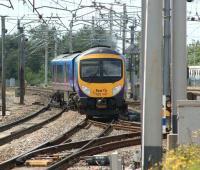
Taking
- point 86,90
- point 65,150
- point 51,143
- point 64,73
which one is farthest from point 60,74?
point 65,150

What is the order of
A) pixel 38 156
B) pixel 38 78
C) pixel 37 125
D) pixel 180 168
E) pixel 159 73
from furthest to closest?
pixel 38 78 < pixel 37 125 < pixel 38 156 < pixel 159 73 < pixel 180 168

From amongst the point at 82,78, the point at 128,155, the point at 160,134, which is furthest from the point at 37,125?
the point at 160,134

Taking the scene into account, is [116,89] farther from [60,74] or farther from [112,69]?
[60,74]

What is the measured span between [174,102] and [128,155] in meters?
2.05

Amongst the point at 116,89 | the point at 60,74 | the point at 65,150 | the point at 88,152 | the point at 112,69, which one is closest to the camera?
the point at 88,152

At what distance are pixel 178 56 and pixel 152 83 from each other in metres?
3.57

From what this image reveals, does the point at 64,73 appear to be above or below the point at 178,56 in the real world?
below

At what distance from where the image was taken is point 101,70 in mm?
25172

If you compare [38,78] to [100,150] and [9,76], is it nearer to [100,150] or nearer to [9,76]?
[9,76]

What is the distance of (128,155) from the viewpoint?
553 inches

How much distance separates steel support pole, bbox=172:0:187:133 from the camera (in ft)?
40.9

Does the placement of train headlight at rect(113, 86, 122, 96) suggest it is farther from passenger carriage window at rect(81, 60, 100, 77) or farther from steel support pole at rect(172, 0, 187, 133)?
steel support pole at rect(172, 0, 187, 133)

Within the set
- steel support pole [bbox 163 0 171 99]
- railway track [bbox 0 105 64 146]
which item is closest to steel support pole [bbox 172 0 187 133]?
steel support pole [bbox 163 0 171 99]

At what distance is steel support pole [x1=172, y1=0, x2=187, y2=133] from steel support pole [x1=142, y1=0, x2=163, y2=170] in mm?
3089
